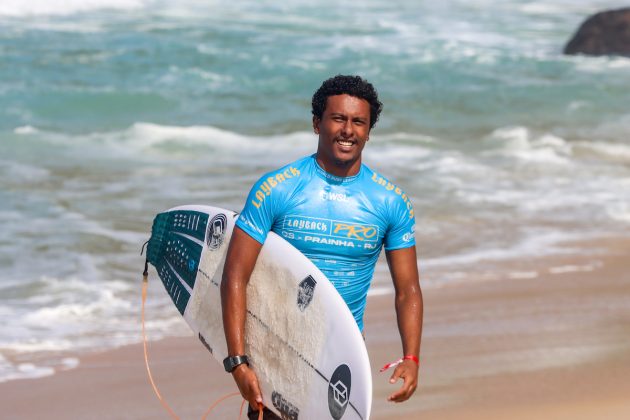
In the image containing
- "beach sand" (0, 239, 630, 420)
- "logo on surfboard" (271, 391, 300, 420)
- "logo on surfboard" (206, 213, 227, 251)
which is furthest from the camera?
"beach sand" (0, 239, 630, 420)

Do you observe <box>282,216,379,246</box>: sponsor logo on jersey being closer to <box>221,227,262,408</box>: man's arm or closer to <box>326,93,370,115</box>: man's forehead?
<box>221,227,262,408</box>: man's arm

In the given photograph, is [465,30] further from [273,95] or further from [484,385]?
[484,385]

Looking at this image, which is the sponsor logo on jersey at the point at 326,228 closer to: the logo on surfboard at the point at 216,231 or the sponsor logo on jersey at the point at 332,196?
the sponsor logo on jersey at the point at 332,196

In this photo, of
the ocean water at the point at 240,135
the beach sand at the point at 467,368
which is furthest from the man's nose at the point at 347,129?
the ocean water at the point at 240,135

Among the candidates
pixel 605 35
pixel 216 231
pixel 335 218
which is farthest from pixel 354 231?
pixel 605 35

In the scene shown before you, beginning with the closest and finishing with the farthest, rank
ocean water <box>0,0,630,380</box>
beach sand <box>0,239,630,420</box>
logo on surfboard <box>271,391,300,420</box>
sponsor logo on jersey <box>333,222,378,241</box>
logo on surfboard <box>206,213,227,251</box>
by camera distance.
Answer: sponsor logo on jersey <box>333,222,378,241</box>, logo on surfboard <box>271,391,300,420</box>, logo on surfboard <box>206,213,227,251</box>, beach sand <box>0,239,630,420</box>, ocean water <box>0,0,630,380</box>

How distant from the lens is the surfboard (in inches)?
126

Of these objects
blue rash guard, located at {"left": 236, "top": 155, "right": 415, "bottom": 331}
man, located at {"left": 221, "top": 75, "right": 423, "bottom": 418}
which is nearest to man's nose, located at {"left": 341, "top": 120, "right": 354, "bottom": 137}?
man, located at {"left": 221, "top": 75, "right": 423, "bottom": 418}

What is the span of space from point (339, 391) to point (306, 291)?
0.32 m

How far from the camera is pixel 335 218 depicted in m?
3.25

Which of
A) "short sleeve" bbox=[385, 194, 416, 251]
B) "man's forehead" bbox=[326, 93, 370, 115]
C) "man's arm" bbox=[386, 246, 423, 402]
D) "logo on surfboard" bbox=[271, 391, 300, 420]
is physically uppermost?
"man's forehead" bbox=[326, 93, 370, 115]

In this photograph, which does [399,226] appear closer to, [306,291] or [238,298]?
[306,291]

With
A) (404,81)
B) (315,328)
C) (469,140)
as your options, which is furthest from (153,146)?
(315,328)

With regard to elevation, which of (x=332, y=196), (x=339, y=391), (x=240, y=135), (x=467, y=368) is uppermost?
(x=332, y=196)
